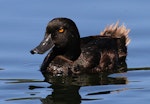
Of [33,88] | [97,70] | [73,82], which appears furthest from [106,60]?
[33,88]

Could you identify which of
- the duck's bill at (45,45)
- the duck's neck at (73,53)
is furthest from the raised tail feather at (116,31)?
the duck's bill at (45,45)

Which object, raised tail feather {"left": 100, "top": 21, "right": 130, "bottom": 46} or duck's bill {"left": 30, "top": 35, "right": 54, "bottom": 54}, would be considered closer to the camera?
duck's bill {"left": 30, "top": 35, "right": 54, "bottom": 54}

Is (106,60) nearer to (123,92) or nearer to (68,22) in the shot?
(68,22)

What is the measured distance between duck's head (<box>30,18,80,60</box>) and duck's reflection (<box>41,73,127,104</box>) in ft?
1.81

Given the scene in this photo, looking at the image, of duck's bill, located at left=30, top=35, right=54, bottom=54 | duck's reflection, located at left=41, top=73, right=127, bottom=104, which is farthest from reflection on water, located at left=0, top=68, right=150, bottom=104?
duck's bill, located at left=30, top=35, right=54, bottom=54

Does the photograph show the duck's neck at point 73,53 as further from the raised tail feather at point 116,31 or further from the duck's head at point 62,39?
the raised tail feather at point 116,31

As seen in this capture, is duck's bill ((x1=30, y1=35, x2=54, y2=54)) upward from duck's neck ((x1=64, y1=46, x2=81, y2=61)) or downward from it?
upward

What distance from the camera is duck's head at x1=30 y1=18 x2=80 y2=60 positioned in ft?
40.8

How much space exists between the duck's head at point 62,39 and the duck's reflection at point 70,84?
0.55 m

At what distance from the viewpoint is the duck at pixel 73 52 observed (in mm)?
12508

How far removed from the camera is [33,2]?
50.0ft

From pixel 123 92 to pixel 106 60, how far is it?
7.26ft

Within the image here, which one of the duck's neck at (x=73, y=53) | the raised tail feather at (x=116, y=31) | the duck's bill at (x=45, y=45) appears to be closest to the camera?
the duck's bill at (x=45, y=45)

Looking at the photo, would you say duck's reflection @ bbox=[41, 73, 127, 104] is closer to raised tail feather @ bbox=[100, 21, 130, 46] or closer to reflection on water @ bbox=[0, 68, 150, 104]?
reflection on water @ bbox=[0, 68, 150, 104]
